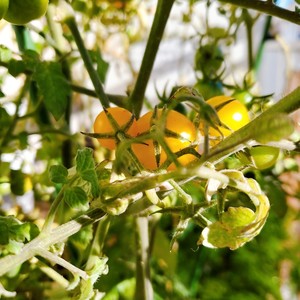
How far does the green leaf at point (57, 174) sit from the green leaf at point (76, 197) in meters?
0.01

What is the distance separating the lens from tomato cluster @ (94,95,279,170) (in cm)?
34

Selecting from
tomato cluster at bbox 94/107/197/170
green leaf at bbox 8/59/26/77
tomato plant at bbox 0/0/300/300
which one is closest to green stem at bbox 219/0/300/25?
tomato plant at bbox 0/0/300/300

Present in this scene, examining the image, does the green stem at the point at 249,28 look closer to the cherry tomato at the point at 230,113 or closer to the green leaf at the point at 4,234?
the cherry tomato at the point at 230,113

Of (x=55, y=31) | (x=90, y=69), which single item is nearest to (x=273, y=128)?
(x=90, y=69)

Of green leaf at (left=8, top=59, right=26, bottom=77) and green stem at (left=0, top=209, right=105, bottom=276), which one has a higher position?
green leaf at (left=8, top=59, right=26, bottom=77)

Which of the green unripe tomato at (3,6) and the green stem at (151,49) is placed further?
the green stem at (151,49)

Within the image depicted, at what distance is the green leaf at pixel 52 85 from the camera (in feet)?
1.68

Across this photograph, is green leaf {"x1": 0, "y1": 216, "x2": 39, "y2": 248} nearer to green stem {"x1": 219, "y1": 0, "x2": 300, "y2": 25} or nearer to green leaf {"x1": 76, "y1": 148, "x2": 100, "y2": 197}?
green leaf {"x1": 76, "y1": 148, "x2": 100, "y2": 197}

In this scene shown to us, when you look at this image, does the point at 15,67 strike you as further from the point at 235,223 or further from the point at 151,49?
the point at 235,223

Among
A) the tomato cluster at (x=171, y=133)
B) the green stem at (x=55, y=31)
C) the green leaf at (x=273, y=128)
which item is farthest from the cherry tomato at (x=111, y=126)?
the green stem at (x=55, y=31)

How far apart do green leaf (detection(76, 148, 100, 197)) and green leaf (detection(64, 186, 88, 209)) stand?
0.02m

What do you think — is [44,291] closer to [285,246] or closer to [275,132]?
[275,132]

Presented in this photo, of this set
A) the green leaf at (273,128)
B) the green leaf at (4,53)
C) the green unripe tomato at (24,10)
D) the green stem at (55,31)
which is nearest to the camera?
the green leaf at (273,128)

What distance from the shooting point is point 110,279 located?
660 millimetres
